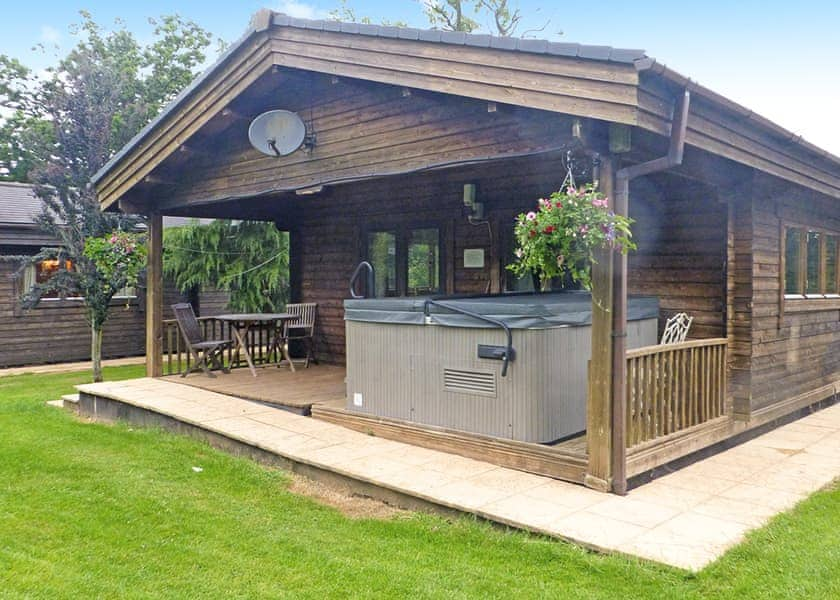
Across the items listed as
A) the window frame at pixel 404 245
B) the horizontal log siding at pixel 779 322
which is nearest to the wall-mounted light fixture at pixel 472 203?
the window frame at pixel 404 245

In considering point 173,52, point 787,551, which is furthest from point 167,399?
point 173,52

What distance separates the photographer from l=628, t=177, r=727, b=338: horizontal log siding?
5.60m

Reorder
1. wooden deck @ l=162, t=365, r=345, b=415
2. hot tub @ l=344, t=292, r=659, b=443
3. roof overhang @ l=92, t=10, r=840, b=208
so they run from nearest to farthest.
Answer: roof overhang @ l=92, t=10, r=840, b=208 < hot tub @ l=344, t=292, r=659, b=443 < wooden deck @ l=162, t=365, r=345, b=415

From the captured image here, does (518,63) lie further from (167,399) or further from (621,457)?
(167,399)

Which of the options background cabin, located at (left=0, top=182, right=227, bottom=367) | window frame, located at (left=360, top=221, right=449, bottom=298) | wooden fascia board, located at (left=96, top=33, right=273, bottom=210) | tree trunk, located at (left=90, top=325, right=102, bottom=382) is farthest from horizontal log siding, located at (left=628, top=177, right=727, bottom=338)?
background cabin, located at (left=0, top=182, right=227, bottom=367)

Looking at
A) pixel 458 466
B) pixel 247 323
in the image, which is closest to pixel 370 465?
pixel 458 466

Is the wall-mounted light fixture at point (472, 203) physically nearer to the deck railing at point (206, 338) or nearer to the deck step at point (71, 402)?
the deck railing at point (206, 338)

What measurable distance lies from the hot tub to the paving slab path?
0.31m

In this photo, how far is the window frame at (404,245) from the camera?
25.0ft

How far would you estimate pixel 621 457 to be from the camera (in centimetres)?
405

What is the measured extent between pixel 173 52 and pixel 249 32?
18.5 meters

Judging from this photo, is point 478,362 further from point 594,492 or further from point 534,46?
point 534,46

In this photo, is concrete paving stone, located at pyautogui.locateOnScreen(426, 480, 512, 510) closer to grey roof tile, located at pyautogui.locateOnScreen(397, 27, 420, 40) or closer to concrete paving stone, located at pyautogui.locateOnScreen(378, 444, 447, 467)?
concrete paving stone, located at pyautogui.locateOnScreen(378, 444, 447, 467)

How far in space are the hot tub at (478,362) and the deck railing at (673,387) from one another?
480mm
